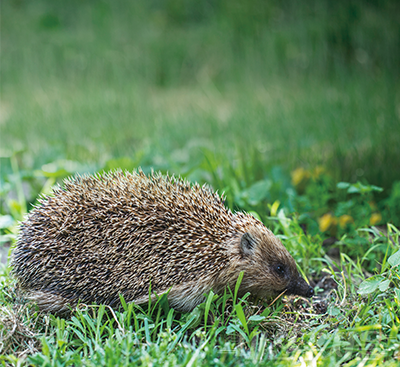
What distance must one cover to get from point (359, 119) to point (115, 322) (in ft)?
16.6

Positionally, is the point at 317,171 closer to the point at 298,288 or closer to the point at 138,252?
the point at 298,288

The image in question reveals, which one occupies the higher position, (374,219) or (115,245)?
(115,245)

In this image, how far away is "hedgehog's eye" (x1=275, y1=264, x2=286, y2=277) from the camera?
10.1ft

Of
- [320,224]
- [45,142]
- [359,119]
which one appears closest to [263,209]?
[320,224]

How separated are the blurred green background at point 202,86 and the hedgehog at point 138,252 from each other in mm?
1595

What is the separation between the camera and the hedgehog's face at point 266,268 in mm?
3053

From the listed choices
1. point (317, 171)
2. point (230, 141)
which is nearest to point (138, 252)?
point (317, 171)

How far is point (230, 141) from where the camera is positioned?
255 inches

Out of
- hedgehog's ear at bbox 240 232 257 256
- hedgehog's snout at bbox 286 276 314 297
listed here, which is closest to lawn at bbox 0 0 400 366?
hedgehog's snout at bbox 286 276 314 297

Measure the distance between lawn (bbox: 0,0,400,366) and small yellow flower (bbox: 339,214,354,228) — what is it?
0.02 metres

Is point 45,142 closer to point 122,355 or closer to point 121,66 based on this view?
point 121,66

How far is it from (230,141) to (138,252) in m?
3.87

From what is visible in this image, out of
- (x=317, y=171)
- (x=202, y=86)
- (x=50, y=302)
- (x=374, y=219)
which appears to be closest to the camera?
(x=50, y=302)

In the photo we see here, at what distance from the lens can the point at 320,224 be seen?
4148 millimetres
